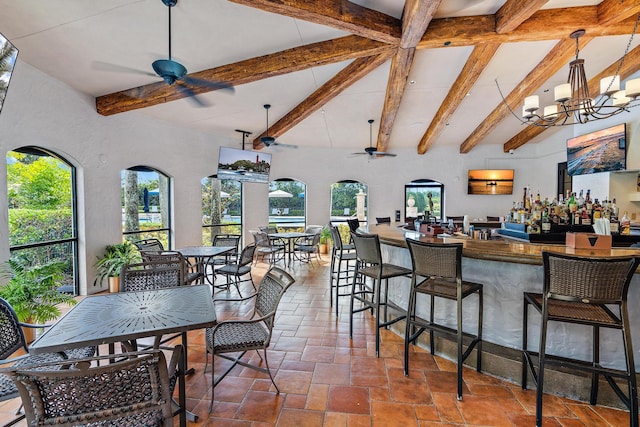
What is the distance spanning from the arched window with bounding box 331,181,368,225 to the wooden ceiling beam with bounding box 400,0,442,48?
5.35 meters

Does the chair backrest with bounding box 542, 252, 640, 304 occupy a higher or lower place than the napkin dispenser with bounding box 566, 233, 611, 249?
lower

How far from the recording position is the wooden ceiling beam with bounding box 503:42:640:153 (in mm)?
4632

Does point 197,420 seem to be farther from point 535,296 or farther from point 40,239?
point 40,239

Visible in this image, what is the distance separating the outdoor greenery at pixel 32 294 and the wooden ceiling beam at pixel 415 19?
4146mm

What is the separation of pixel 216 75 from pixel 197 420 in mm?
3693

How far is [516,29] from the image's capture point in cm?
332

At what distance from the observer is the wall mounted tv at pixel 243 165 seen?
642 cm

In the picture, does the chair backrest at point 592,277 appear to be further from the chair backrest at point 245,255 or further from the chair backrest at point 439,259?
the chair backrest at point 245,255

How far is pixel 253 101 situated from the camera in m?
5.09

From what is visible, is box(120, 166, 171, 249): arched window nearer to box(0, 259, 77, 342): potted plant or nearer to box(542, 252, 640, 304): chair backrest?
box(0, 259, 77, 342): potted plant

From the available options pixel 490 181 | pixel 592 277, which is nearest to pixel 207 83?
pixel 592 277

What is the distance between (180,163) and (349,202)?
14.8ft

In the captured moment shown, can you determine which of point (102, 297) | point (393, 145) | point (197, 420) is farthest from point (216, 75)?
point (393, 145)

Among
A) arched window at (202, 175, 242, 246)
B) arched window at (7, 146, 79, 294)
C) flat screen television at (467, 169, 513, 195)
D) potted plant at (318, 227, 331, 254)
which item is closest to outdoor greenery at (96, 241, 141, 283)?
arched window at (7, 146, 79, 294)
